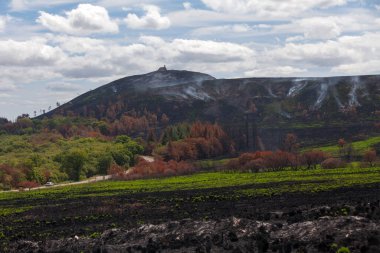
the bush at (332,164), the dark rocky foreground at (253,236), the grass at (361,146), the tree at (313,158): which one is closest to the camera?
the dark rocky foreground at (253,236)

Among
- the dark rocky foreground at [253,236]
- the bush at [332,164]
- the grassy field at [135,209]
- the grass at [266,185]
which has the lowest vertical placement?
the bush at [332,164]

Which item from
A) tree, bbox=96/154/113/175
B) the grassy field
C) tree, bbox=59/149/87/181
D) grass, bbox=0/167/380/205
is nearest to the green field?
grass, bbox=0/167/380/205

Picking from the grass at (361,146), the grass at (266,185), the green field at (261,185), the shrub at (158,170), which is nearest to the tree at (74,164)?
the shrub at (158,170)

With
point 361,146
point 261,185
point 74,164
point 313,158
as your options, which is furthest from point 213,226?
point 361,146

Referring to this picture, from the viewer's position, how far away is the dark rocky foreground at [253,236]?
1307 inches

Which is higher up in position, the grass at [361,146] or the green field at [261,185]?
the green field at [261,185]

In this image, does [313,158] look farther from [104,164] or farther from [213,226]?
[213,226]

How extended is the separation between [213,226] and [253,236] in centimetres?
495

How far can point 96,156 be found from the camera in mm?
175000

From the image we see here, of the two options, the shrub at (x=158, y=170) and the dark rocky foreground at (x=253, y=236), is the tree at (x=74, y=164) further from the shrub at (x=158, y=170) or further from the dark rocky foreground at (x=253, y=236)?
the dark rocky foreground at (x=253, y=236)

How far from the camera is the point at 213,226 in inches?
1629

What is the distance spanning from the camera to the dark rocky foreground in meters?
33.2

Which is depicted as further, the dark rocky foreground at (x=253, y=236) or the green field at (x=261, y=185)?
the green field at (x=261, y=185)

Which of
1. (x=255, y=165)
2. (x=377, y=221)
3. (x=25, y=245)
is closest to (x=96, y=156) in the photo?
(x=255, y=165)
